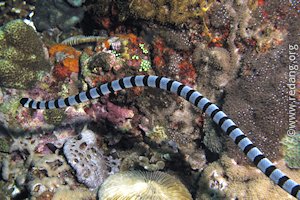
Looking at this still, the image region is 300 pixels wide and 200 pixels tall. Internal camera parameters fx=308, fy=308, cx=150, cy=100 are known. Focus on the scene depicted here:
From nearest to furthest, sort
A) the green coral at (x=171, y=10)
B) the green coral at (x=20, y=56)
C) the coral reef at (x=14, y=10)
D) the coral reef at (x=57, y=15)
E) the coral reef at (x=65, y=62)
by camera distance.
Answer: the green coral at (x=171, y=10), the green coral at (x=20, y=56), the coral reef at (x=65, y=62), the coral reef at (x=57, y=15), the coral reef at (x=14, y=10)

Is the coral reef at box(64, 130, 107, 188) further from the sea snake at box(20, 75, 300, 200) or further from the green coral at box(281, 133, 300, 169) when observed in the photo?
the green coral at box(281, 133, 300, 169)

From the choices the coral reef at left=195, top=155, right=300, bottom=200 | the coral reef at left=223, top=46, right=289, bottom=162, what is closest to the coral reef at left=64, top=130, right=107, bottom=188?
the coral reef at left=195, top=155, right=300, bottom=200

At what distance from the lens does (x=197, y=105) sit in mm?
4750

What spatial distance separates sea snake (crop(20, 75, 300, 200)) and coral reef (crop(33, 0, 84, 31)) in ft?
8.17

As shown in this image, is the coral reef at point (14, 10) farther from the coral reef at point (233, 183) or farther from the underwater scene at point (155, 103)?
the coral reef at point (233, 183)

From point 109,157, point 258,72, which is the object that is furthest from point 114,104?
point 258,72

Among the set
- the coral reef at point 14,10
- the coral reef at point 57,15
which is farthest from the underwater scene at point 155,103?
the coral reef at point 14,10

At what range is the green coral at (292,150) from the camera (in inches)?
181

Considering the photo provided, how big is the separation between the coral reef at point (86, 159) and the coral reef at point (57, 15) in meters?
3.04

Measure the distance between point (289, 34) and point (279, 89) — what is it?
981 mm

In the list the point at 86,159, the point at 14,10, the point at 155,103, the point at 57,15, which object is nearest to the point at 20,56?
the point at 57,15

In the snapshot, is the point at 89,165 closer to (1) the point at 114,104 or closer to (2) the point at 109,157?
(2) the point at 109,157

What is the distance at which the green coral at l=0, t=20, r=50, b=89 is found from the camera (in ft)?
18.8

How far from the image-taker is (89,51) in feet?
20.0
